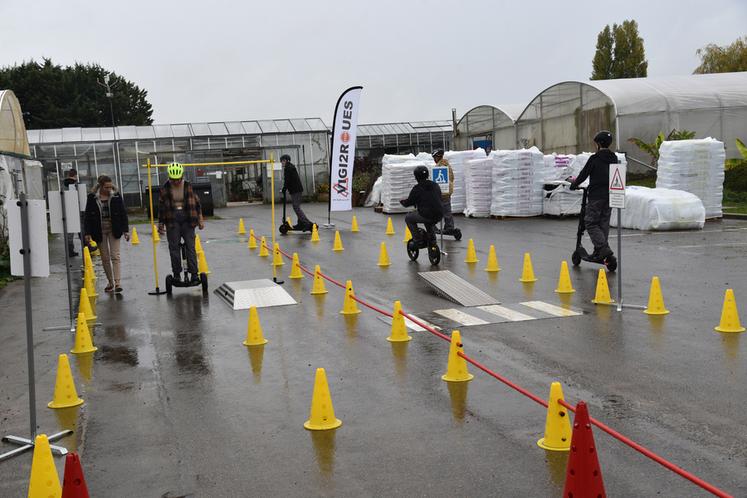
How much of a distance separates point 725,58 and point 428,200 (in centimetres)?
4693

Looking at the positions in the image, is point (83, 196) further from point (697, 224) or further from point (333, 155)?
point (697, 224)

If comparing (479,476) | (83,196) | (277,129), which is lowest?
(479,476)

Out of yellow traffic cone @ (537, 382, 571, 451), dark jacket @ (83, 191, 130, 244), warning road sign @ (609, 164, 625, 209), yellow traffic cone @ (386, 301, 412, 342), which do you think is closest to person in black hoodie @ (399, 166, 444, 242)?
dark jacket @ (83, 191, 130, 244)

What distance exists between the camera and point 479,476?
5.18 metres

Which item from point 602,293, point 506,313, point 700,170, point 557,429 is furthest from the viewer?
point 700,170

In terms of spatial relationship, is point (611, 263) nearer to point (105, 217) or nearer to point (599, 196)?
point (599, 196)

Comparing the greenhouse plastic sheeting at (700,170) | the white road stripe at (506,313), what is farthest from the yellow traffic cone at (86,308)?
the greenhouse plastic sheeting at (700,170)

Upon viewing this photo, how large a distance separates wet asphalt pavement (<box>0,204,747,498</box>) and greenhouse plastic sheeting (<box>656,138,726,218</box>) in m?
9.49

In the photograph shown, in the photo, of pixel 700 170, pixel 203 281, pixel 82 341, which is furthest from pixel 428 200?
pixel 700 170

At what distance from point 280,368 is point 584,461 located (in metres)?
4.51

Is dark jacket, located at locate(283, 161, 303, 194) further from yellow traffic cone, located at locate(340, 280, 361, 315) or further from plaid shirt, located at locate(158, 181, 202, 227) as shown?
yellow traffic cone, located at locate(340, 280, 361, 315)

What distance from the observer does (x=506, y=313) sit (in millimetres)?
10867

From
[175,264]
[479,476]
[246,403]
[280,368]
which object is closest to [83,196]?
[175,264]

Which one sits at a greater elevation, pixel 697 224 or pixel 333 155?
pixel 333 155
